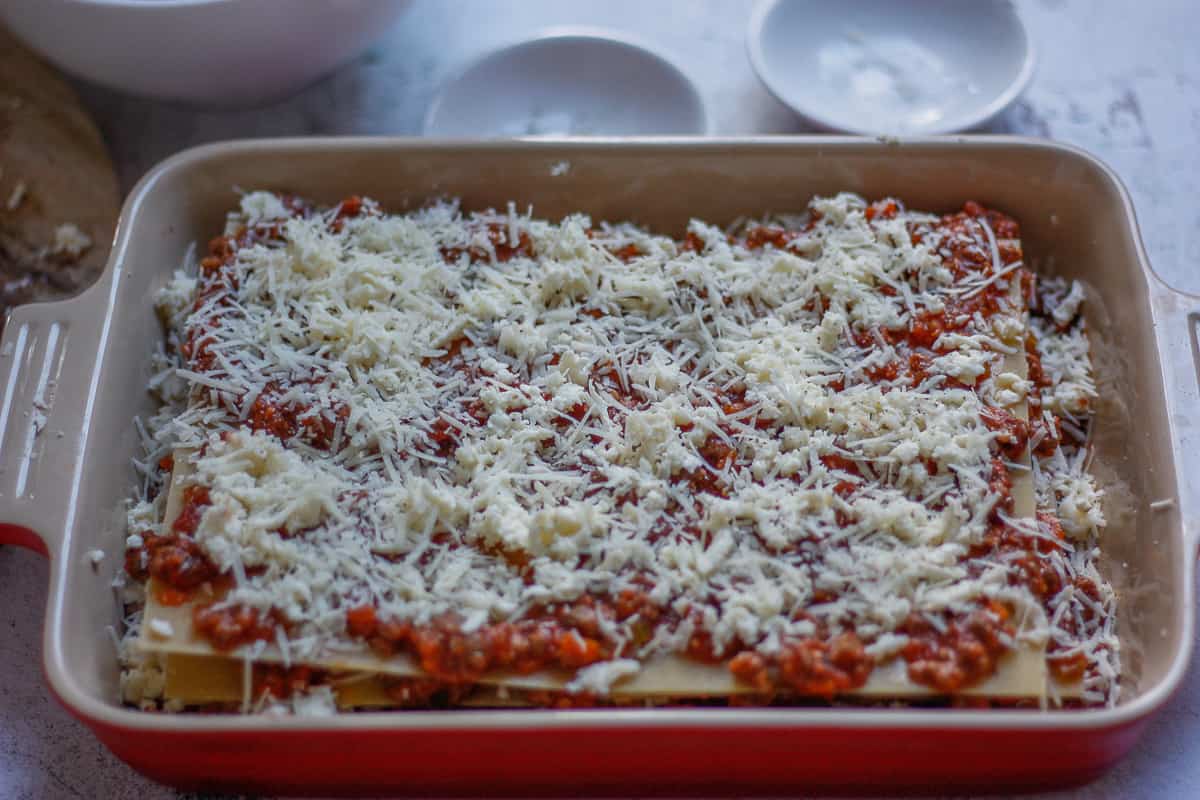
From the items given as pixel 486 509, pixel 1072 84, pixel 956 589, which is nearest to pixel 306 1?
pixel 486 509

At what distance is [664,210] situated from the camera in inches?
97.1

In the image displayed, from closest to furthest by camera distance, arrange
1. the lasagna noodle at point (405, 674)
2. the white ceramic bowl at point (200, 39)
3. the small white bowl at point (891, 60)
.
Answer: the lasagna noodle at point (405, 674)
the white ceramic bowl at point (200, 39)
the small white bowl at point (891, 60)

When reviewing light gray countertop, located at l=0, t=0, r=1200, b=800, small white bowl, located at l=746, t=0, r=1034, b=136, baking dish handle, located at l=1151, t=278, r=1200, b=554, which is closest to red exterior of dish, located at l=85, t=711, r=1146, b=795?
baking dish handle, located at l=1151, t=278, r=1200, b=554

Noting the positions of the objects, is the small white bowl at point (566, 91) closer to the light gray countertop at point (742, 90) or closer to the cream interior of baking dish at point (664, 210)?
the light gray countertop at point (742, 90)

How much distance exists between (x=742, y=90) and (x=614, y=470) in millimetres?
1459

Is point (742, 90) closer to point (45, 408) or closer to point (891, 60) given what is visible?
point (891, 60)

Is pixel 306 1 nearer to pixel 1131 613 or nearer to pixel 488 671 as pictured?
pixel 488 671

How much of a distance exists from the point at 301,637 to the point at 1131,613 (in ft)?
4.59

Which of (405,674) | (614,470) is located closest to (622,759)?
(405,674)

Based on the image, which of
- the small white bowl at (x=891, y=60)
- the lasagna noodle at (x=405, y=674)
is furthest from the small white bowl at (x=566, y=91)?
the lasagna noodle at (x=405, y=674)

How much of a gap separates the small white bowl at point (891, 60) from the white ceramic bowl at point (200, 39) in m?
0.97

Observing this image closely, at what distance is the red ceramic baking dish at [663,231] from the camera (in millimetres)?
1665

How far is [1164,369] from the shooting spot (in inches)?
79.4

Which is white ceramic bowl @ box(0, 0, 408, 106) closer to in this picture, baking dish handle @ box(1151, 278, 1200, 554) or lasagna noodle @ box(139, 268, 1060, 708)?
lasagna noodle @ box(139, 268, 1060, 708)
